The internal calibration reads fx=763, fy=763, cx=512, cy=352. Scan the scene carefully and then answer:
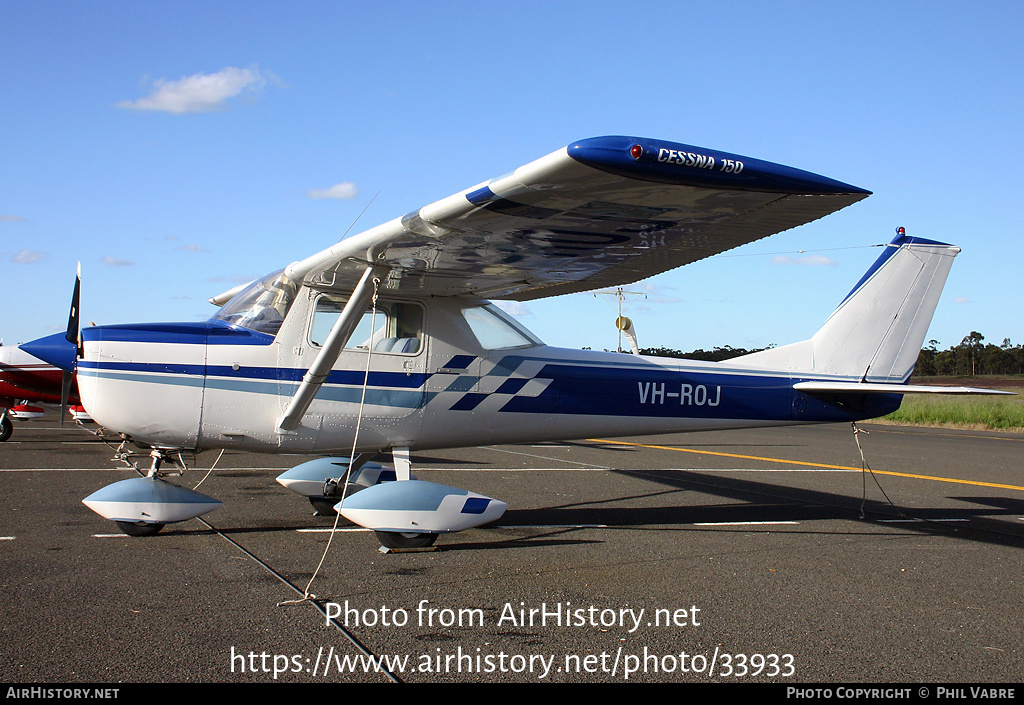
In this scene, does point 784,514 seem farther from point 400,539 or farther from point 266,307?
point 266,307

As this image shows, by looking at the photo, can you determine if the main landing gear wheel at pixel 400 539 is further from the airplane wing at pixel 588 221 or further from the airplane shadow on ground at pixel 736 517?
the airplane wing at pixel 588 221

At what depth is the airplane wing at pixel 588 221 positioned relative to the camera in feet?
12.8

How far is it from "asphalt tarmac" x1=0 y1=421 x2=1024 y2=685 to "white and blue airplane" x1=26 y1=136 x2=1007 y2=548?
0.67 meters

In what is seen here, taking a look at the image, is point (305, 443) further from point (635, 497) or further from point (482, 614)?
point (635, 497)

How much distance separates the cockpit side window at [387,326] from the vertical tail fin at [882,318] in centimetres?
362

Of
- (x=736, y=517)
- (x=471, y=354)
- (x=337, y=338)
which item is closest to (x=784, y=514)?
(x=736, y=517)

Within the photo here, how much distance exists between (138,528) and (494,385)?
317 centimetres

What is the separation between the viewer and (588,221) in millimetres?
4949

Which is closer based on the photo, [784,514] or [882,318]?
[784,514]

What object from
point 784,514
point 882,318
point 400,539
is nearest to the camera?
point 400,539

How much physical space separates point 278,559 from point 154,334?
215 centimetres

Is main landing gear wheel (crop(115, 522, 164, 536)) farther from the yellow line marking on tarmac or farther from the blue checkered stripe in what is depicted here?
the yellow line marking on tarmac

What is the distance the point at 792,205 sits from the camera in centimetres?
435
